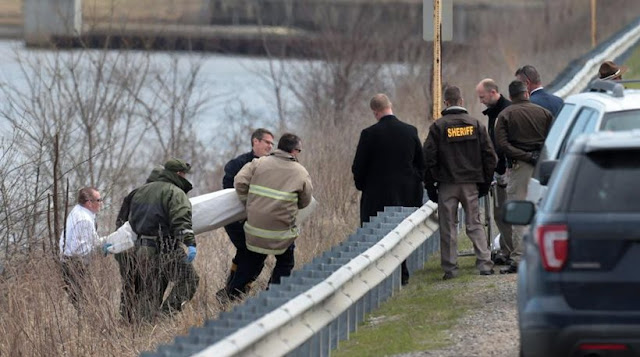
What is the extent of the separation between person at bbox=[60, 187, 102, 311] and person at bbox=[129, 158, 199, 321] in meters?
0.56

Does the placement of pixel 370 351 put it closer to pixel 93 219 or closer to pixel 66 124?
pixel 93 219

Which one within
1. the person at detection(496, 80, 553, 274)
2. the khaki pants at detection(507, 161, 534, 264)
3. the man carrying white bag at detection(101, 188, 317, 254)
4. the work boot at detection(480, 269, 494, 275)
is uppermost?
the person at detection(496, 80, 553, 274)

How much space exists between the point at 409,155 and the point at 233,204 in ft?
5.17

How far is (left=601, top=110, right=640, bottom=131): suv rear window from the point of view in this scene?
9102 mm

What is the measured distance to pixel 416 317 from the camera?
34.7 feet

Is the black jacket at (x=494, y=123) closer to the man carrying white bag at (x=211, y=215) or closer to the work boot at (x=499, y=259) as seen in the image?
the work boot at (x=499, y=259)

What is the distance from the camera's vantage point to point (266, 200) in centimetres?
1202

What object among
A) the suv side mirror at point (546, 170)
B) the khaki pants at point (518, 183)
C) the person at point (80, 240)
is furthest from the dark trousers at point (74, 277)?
the suv side mirror at point (546, 170)

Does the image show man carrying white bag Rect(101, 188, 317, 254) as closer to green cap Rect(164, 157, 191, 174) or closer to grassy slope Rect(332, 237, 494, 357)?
green cap Rect(164, 157, 191, 174)

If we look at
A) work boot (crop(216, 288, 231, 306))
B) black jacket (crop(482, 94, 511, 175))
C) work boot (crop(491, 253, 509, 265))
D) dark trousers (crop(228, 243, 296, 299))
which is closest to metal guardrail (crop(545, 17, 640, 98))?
black jacket (crop(482, 94, 511, 175))

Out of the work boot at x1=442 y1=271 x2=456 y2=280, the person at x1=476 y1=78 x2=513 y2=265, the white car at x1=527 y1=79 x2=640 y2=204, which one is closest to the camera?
the white car at x1=527 y1=79 x2=640 y2=204

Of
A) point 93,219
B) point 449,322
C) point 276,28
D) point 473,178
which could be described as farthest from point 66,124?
point 449,322

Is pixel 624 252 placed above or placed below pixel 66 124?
above

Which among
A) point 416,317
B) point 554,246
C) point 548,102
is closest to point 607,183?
point 554,246
